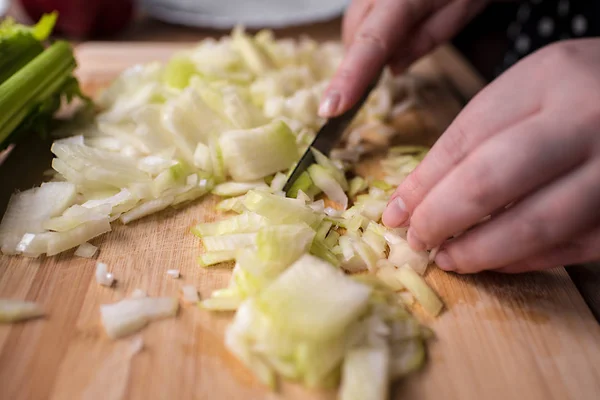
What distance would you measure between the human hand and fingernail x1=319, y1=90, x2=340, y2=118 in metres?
0.44

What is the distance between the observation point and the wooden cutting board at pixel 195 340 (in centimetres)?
89

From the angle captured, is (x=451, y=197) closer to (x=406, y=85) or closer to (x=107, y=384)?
(x=107, y=384)

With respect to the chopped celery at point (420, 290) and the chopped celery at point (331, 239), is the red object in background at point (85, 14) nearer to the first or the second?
the chopped celery at point (331, 239)

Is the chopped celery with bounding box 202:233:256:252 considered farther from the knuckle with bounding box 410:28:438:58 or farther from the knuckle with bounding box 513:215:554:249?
the knuckle with bounding box 410:28:438:58

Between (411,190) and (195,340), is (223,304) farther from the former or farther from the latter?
(411,190)

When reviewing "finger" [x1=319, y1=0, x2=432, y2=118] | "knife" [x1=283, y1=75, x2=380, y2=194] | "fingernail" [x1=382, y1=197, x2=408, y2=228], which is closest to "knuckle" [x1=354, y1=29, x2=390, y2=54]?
"finger" [x1=319, y1=0, x2=432, y2=118]

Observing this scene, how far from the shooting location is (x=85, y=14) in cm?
232

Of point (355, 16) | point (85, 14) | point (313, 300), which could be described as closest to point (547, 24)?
point (355, 16)

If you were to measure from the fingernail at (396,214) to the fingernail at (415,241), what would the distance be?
4 cm

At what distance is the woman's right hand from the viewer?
1.48 m

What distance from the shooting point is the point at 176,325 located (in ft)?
3.27

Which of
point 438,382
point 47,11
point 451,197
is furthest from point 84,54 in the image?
point 438,382

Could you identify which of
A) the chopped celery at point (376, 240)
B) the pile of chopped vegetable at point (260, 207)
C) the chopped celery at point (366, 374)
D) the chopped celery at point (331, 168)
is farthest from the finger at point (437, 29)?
the chopped celery at point (366, 374)

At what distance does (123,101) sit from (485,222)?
1267 mm
